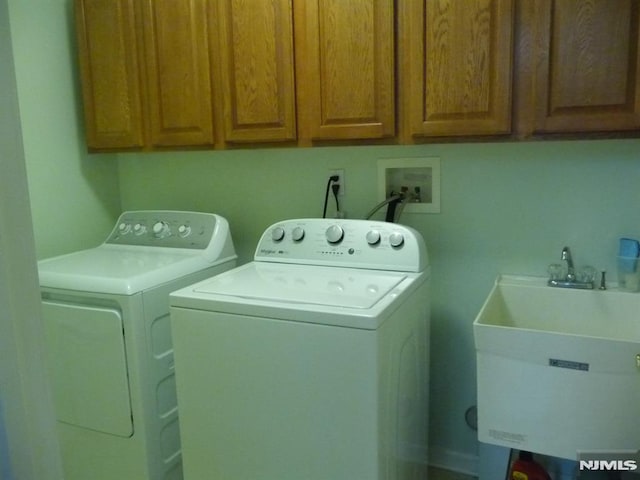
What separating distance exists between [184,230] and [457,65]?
1.33m

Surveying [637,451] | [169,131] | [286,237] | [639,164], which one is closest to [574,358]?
[637,451]

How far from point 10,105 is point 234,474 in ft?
4.47

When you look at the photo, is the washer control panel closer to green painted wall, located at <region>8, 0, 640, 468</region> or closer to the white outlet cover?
green painted wall, located at <region>8, 0, 640, 468</region>

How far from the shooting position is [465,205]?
6.43ft

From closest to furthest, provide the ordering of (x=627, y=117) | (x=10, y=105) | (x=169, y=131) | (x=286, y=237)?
(x=10, y=105) < (x=627, y=117) < (x=286, y=237) < (x=169, y=131)

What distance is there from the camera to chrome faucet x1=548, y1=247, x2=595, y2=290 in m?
1.76

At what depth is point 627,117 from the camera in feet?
4.63

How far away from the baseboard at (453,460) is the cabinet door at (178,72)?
165cm

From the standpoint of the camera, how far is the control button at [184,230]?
2.20 meters

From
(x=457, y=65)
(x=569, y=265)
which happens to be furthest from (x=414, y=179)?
(x=569, y=265)

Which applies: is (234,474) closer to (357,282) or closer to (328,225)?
(357,282)

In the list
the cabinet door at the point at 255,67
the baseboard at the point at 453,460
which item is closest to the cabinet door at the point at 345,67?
the cabinet door at the point at 255,67

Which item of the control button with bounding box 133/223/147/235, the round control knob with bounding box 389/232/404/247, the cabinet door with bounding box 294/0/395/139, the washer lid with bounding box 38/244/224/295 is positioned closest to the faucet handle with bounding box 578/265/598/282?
the round control knob with bounding box 389/232/404/247

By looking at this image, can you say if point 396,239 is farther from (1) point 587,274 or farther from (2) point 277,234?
(1) point 587,274
